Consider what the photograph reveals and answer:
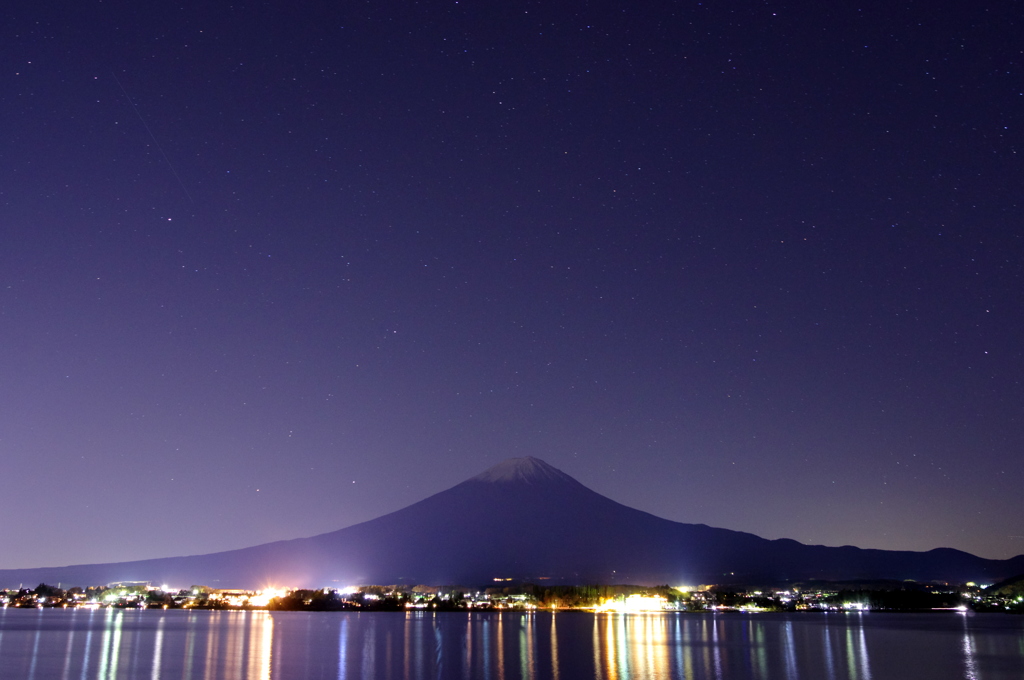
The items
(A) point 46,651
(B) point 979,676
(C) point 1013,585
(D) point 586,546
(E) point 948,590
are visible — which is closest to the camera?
(B) point 979,676

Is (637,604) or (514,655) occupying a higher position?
(637,604)

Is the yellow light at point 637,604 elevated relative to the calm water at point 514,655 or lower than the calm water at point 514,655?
elevated

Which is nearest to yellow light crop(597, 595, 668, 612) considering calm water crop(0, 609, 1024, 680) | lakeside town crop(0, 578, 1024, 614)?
lakeside town crop(0, 578, 1024, 614)

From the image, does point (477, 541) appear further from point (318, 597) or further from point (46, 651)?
point (46, 651)

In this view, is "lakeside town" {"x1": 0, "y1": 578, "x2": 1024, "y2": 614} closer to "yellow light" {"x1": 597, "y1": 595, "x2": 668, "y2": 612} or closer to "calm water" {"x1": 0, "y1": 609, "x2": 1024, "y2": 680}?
"yellow light" {"x1": 597, "y1": 595, "x2": 668, "y2": 612}

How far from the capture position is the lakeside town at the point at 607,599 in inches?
4190

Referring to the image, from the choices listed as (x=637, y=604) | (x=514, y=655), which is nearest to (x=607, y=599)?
(x=637, y=604)

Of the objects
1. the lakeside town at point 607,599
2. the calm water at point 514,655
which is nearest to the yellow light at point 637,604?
the lakeside town at point 607,599

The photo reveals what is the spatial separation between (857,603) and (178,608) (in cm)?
9640

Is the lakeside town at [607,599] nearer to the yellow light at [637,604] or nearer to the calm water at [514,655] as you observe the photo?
the yellow light at [637,604]

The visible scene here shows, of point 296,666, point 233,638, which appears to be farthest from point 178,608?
point 296,666

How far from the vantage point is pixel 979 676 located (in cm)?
3016

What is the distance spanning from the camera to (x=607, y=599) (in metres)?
108

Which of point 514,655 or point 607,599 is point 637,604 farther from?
point 514,655
